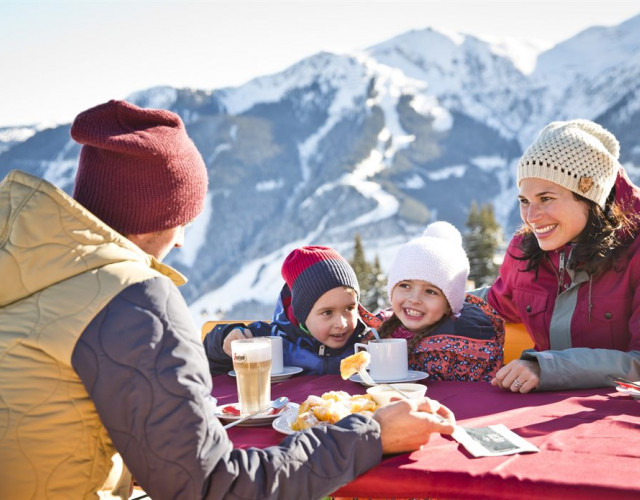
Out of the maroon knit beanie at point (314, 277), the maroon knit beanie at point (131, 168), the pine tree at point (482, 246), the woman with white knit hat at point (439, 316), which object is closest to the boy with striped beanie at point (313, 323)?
the maroon knit beanie at point (314, 277)

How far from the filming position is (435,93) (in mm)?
137750

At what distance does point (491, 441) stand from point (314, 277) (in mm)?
1428

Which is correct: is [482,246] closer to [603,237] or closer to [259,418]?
[603,237]

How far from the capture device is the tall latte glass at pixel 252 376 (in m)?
1.80

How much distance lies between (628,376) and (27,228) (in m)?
1.75

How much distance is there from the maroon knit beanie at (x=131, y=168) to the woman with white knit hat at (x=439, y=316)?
128cm

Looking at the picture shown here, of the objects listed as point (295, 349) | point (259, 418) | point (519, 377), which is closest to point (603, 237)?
point (519, 377)

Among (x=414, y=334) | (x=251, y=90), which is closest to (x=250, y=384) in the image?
(x=414, y=334)

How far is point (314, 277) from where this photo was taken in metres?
2.73

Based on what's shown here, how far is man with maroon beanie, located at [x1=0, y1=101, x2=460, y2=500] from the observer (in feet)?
3.72

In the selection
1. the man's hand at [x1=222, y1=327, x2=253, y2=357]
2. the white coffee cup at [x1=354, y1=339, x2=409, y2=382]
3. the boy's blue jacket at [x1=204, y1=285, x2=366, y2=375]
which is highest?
the white coffee cup at [x1=354, y1=339, x2=409, y2=382]

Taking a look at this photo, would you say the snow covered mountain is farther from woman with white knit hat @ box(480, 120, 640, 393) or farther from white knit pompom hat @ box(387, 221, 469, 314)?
woman with white knit hat @ box(480, 120, 640, 393)

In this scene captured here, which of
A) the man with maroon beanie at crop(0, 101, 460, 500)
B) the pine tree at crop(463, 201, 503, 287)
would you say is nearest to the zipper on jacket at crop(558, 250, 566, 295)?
the man with maroon beanie at crop(0, 101, 460, 500)

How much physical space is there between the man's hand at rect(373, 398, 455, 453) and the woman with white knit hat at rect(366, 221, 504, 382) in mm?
982
